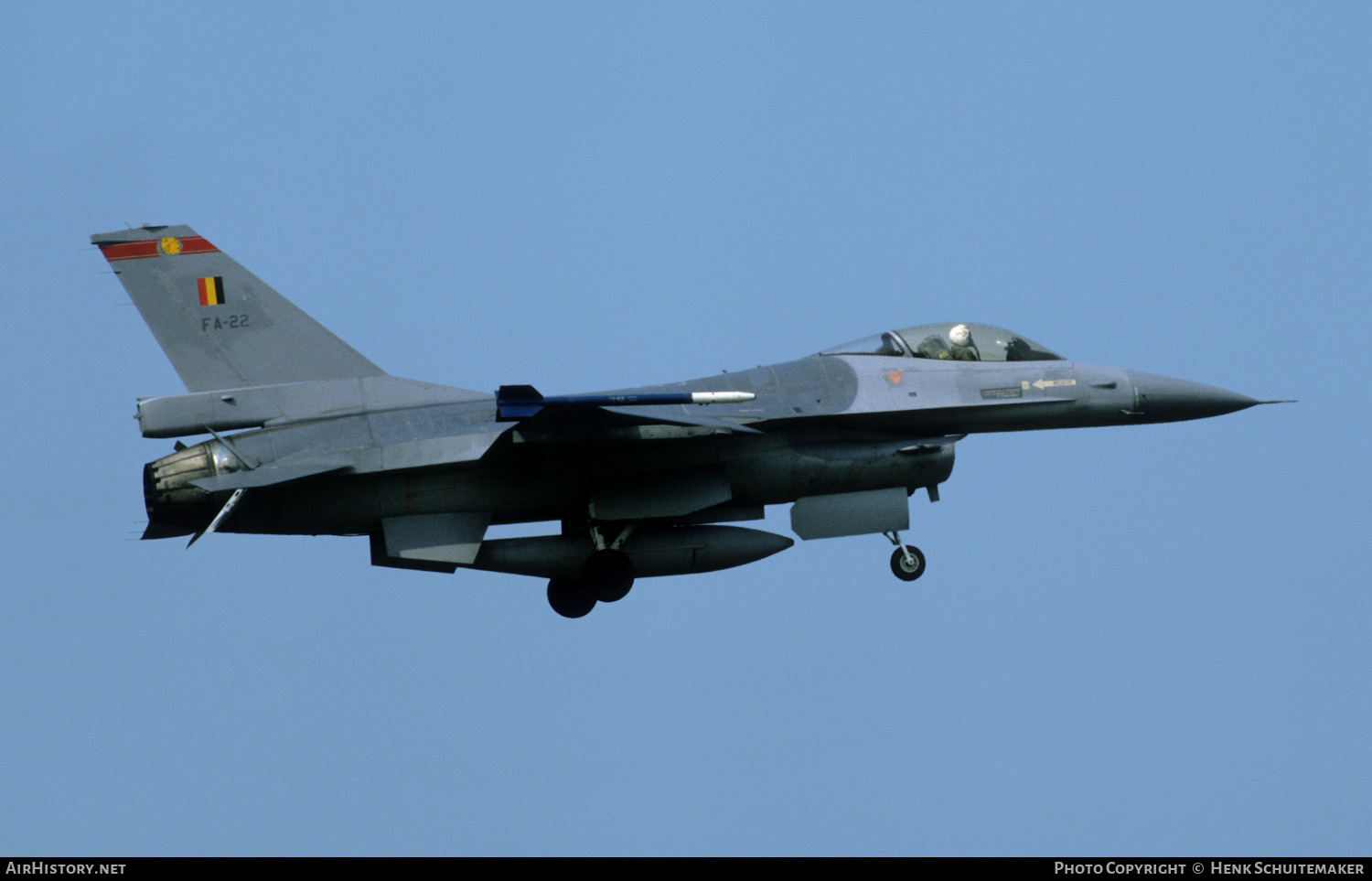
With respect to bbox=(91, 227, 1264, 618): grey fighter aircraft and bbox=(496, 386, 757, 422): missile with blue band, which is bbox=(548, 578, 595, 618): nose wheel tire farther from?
bbox=(496, 386, 757, 422): missile with blue band

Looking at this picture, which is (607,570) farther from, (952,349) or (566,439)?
(952,349)

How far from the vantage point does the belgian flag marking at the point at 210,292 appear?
19781mm

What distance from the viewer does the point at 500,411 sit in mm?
17766

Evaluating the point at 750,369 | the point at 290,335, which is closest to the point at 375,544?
the point at 290,335

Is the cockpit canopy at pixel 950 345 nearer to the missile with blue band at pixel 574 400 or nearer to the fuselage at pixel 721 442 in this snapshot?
the fuselage at pixel 721 442

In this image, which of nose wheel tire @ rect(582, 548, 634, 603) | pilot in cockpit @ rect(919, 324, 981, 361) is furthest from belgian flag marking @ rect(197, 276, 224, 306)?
pilot in cockpit @ rect(919, 324, 981, 361)

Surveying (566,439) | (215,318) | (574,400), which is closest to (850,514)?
(566,439)

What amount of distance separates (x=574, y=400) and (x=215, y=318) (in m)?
4.51

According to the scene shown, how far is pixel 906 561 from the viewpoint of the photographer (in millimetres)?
20703

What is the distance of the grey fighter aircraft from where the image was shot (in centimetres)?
1894

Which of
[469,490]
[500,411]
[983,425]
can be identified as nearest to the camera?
[500,411]

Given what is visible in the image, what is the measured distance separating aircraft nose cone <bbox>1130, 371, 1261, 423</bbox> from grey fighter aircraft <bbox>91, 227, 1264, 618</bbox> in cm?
2

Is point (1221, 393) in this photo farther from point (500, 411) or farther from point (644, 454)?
point (500, 411)

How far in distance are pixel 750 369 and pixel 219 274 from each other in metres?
5.90
